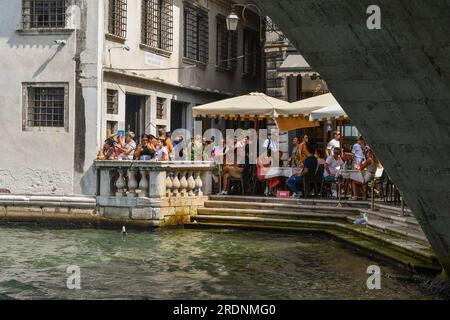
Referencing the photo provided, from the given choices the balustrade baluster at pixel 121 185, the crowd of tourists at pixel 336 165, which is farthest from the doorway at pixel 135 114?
the crowd of tourists at pixel 336 165

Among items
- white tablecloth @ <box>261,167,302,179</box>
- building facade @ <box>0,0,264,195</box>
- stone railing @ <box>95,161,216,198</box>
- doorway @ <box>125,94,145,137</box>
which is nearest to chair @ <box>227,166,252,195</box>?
white tablecloth @ <box>261,167,302,179</box>

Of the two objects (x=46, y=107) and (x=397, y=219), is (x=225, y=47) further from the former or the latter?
(x=397, y=219)

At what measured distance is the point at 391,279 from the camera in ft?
35.2

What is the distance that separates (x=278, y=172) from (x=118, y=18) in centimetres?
480

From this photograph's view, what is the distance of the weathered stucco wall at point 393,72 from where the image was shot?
22.5 ft

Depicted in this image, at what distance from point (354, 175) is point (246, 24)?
33.2ft

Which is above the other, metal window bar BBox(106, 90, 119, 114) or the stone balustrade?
metal window bar BBox(106, 90, 119, 114)

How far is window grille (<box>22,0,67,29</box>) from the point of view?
1769 cm

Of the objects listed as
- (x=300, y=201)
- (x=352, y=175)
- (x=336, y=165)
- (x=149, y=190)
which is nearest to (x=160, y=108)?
(x=149, y=190)

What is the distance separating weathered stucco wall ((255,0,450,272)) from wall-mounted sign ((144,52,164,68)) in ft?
37.9

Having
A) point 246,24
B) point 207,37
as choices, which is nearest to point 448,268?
point 207,37

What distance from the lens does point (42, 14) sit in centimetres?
1783

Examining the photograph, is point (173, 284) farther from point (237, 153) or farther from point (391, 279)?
point (237, 153)

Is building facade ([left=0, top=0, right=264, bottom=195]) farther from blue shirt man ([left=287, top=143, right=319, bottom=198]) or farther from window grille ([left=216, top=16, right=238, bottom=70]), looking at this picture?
window grille ([left=216, top=16, right=238, bottom=70])
